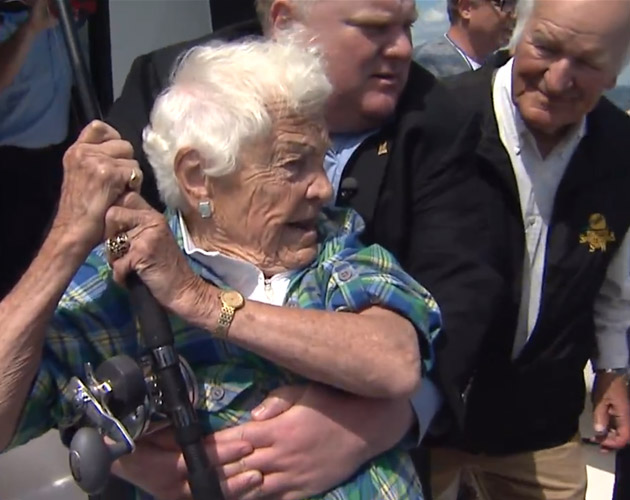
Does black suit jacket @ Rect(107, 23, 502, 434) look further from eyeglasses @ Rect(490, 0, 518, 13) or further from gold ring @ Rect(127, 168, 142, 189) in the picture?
eyeglasses @ Rect(490, 0, 518, 13)

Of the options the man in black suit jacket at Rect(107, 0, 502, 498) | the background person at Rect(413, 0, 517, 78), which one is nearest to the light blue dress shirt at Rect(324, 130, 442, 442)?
the man in black suit jacket at Rect(107, 0, 502, 498)

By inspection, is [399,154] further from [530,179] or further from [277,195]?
[530,179]

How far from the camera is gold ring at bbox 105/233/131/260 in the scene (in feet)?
4.25

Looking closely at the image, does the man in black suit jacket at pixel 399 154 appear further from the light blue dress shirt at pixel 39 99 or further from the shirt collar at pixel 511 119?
the light blue dress shirt at pixel 39 99

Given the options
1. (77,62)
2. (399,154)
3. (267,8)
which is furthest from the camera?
(267,8)

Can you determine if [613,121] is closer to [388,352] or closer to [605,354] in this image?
[605,354]

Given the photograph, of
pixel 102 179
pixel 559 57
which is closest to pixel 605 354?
pixel 559 57

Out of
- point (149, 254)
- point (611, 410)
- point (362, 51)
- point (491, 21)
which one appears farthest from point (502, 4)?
point (149, 254)

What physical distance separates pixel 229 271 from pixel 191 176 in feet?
0.52

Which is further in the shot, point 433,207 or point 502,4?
point 502,4

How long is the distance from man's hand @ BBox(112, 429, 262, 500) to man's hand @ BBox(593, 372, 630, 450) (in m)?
1.18

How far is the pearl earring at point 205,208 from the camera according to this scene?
56.6 inches

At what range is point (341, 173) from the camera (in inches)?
65.6

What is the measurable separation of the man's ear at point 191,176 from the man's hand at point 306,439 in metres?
0.33
